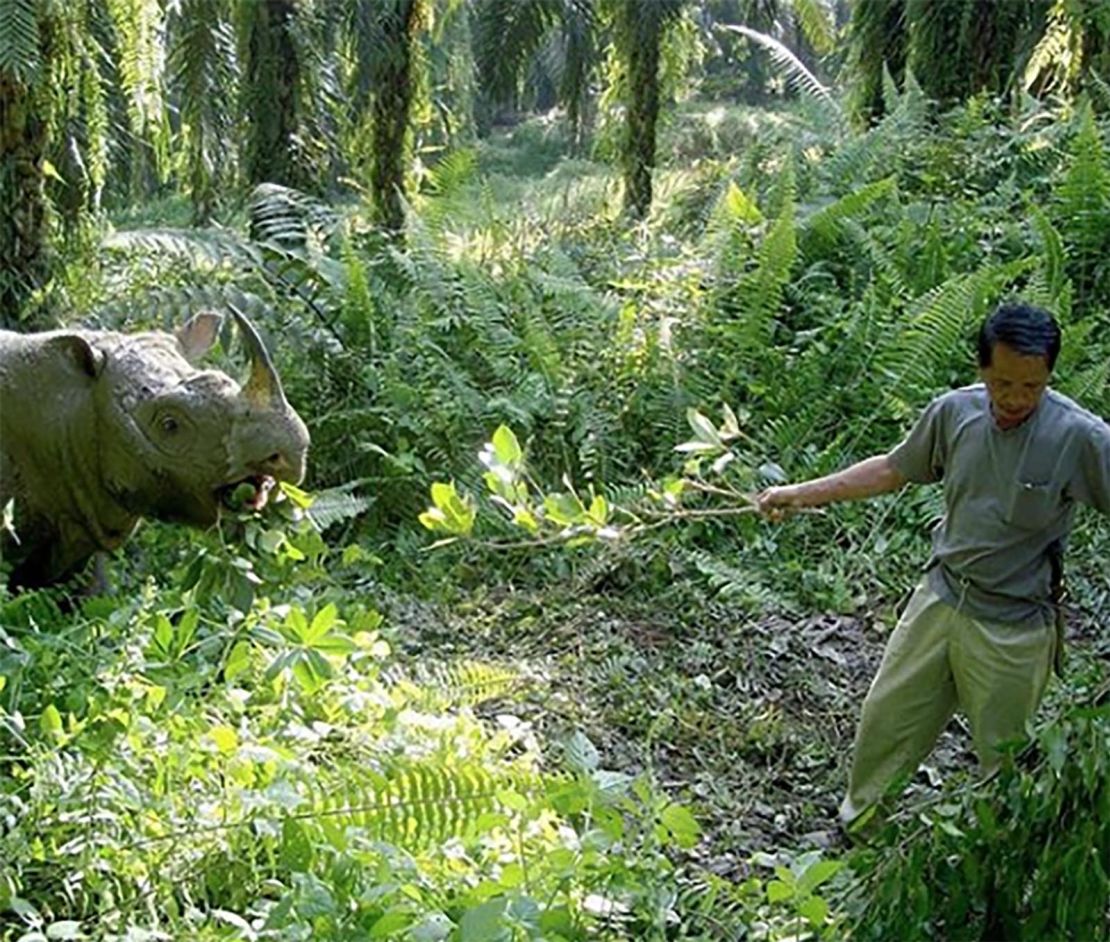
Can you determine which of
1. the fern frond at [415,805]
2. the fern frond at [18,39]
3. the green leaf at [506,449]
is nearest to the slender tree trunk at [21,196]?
the fern frond at [18,39]

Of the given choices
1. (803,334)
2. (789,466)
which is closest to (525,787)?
(789,466)

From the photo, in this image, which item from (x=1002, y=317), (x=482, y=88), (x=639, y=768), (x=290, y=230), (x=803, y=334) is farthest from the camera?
(x=482, y=88)

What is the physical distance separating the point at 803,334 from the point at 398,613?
9.79ft

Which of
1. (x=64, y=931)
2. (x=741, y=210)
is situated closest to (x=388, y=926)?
(x=64, y=931)

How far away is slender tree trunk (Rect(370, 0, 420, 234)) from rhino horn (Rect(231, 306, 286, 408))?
847cm

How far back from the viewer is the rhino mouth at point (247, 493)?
5012 millimetres

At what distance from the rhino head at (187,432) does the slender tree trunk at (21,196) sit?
2.92 meters

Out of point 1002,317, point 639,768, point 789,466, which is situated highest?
point 1002,317

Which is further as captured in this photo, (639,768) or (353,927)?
(639,768)

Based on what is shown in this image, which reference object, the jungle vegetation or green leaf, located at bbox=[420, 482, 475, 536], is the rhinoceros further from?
green leaf, located at bbox=[420, 482, 475, 536]

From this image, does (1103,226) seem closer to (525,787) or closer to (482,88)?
(525,787)

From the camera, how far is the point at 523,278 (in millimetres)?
9273

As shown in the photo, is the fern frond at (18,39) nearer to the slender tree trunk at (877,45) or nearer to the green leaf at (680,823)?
the green leaf at (680,823)

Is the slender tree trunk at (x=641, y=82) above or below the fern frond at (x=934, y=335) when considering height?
above
